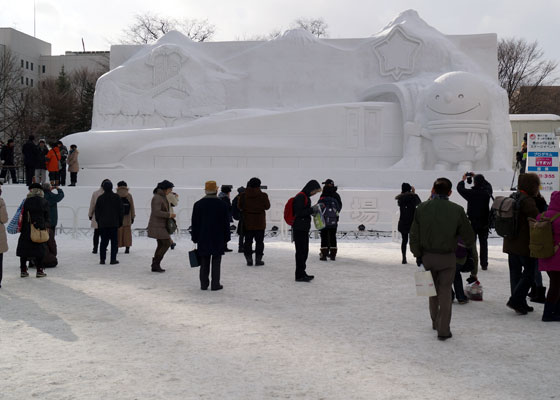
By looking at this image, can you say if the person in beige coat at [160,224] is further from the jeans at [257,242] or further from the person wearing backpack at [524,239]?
the person wearing backpack at [524,239]

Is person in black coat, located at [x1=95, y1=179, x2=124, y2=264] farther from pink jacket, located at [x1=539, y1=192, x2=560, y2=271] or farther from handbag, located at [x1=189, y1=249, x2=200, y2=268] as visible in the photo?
pink jacket, located at [x1=539, y1=192, x2=560, y2=271]

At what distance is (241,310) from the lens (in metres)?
4.99

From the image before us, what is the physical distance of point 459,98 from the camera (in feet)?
38.9

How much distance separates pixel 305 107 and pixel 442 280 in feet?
33.3

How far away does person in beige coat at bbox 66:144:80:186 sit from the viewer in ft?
40.3

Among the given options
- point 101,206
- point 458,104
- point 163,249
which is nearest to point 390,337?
point 163,249

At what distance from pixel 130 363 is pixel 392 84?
11050 millimetres

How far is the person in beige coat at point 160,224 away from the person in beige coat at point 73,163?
5.77 m

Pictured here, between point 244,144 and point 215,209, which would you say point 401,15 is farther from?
point 215,209

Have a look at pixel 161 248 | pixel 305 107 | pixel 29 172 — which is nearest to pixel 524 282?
pixel 161 248

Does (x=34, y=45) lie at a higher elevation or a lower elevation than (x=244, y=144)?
higher

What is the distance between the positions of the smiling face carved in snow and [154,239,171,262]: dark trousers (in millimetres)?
7204

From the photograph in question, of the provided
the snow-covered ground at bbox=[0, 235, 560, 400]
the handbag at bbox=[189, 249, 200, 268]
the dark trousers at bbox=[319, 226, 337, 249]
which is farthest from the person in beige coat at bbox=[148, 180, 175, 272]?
the dark trousers at bbox=[319, 226, 337, 249]

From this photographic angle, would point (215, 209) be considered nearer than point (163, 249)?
Yes
